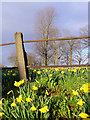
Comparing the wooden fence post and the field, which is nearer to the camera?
the field

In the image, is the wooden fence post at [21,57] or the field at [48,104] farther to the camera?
the wooden fence post at [21,57]

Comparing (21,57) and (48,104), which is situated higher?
(21,57)

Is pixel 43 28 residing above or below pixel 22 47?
above

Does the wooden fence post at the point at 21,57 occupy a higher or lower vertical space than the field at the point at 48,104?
higher

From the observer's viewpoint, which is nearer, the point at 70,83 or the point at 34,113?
the point at 34,113

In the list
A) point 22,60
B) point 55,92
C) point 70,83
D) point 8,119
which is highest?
point 22,60

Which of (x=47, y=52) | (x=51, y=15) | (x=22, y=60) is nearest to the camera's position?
(x=22, y=60)

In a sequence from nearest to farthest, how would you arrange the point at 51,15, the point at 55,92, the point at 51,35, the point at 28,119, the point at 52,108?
the point at 28,119
the point at 52,108
the point at 55,92
the point at 51,35
the point at 51,15

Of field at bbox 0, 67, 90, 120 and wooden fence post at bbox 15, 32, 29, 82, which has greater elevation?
wooden fence post at bbox 15, 32, 29, 82

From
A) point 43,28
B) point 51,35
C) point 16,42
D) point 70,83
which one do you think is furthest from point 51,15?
point 70,83

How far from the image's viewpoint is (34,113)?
1701 mm

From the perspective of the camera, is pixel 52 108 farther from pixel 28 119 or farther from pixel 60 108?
pixel 28 119

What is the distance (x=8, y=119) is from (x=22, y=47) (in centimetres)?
172

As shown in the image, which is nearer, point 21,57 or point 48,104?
point 48,104
